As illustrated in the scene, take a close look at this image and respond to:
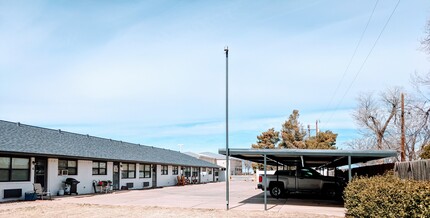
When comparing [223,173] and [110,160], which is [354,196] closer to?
[110,160]

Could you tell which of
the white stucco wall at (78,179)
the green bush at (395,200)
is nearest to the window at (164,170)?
the white stucco wall at (78,179)

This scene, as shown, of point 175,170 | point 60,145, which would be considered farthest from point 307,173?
point 175,170

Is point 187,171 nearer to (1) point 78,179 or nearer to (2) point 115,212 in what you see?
(1) point 78,179

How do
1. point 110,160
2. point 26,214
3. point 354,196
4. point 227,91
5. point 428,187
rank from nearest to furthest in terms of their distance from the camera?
point 428,187, point 354,196, point 26,214, point 227,91, point 110,160

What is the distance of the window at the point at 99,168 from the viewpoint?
91.8 ft

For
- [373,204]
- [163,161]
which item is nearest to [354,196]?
[373,204]

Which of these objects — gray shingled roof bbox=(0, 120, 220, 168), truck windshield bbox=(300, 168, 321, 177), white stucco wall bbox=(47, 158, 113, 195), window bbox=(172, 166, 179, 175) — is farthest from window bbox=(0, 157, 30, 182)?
window bbox=(172, 166, 179, 175)

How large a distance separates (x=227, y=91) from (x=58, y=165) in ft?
41.2

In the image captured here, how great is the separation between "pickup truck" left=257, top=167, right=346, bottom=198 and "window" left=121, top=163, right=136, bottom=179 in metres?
13.2

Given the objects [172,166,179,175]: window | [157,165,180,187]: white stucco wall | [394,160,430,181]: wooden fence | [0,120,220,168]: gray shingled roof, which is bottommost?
[157,165,180,187]: white stucco wall

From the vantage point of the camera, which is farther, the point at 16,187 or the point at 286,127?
the point at 286,127

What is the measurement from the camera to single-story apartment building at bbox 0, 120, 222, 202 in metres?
20.5

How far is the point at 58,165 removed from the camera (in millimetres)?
24188

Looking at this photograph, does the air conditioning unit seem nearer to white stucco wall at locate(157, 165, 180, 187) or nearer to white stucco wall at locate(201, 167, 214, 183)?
white stucco wall at locate(157, 165, 180, 187)
